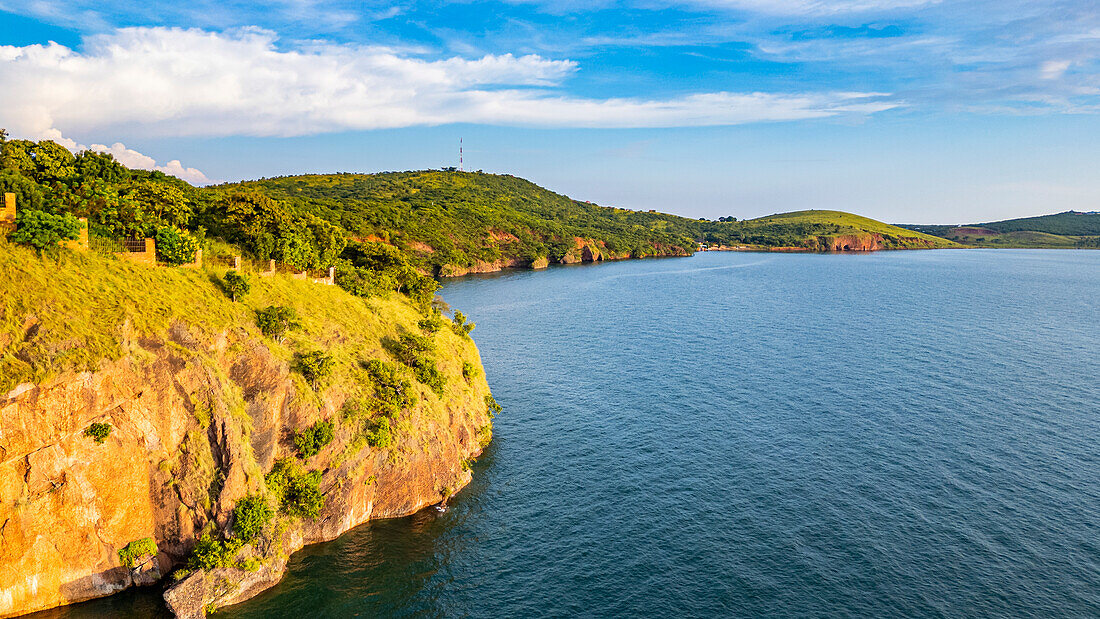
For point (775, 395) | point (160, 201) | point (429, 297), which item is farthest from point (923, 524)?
point (160, 201)

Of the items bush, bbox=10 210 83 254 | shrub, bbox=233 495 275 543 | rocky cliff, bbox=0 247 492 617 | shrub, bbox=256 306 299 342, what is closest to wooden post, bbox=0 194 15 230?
bush, bbox=10 210 83 254

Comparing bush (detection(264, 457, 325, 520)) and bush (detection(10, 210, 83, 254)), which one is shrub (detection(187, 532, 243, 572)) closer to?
bush (detection(264, 457, 325, 520))

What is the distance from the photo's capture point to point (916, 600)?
138ft

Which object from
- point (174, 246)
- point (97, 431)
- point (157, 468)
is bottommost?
point (157, 468)

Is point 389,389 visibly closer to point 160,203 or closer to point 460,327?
point 460,327

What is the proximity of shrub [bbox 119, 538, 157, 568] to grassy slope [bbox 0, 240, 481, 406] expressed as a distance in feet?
41.9

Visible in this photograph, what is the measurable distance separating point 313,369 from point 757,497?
1647 inches

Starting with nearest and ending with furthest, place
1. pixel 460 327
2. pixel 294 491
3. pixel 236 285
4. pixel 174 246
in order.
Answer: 1. pixel 294 491
2. pixel 236 285
3. pixel 174 246
4. pixel 460 327

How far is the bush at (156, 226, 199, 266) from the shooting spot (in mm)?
52281

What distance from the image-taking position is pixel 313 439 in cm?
4984

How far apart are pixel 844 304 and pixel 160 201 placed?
497 ft

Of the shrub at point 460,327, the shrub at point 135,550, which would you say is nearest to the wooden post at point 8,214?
the shrub at point 135,550

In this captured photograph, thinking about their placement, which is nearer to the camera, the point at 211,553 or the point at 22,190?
the point at 211,553

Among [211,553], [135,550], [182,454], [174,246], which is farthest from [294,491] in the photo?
[174,246]
